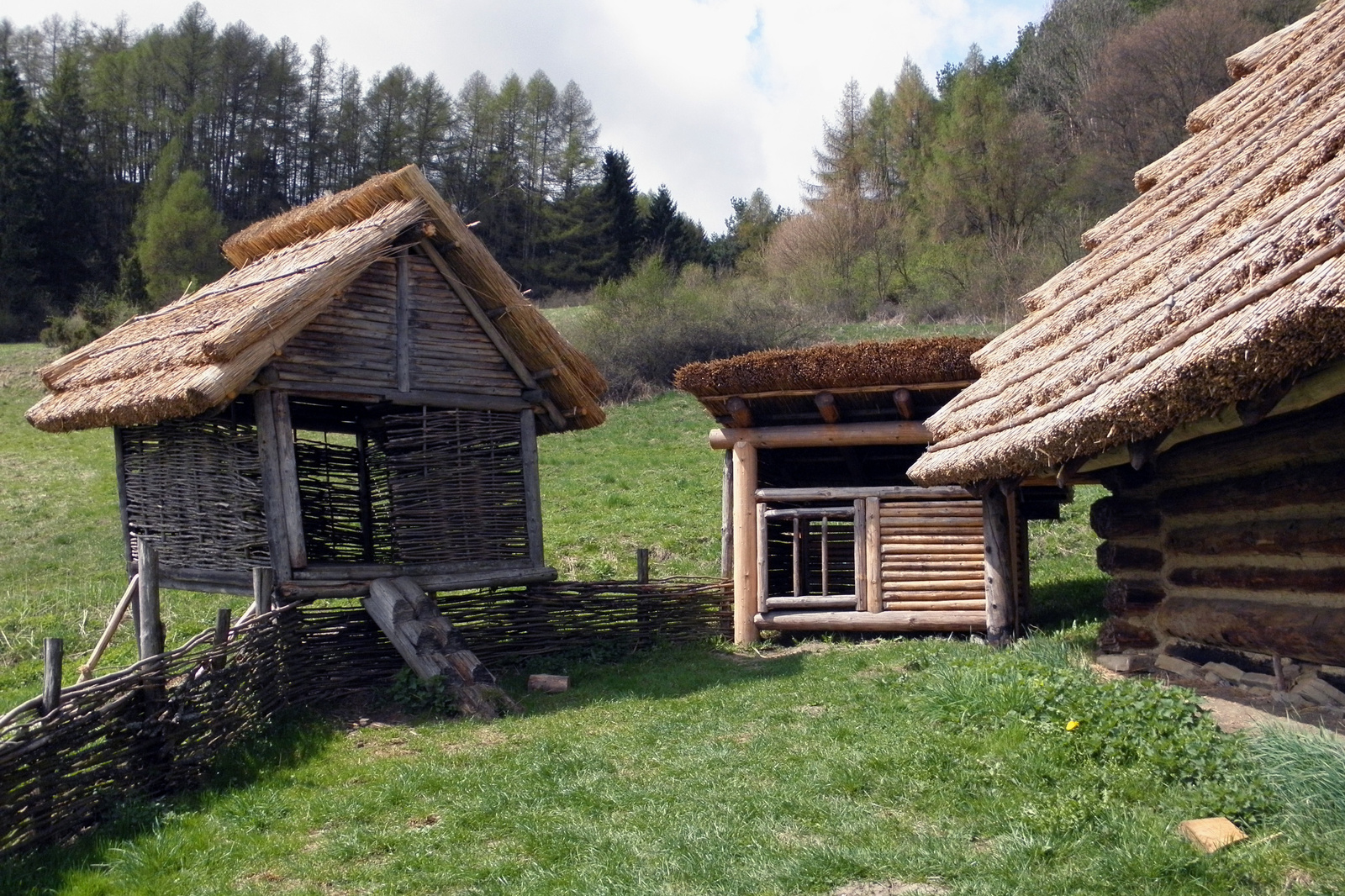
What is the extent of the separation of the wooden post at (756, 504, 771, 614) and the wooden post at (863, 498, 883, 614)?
103 centimetres

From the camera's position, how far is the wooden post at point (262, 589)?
812 centimetres

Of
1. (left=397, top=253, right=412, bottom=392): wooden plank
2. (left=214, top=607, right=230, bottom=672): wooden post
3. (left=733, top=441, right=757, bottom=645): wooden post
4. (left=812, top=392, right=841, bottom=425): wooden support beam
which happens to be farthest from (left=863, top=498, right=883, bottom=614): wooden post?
(left=214, top=607, right=230, bottom=672): wooden post

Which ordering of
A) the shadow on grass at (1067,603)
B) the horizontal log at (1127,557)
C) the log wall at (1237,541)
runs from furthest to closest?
the shadow on grass at (1067,603) → the horizontal log at (1127,557) → the log wall at (1237,541)

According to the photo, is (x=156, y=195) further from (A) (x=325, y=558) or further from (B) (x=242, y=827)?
(B) (x=242, y=827)

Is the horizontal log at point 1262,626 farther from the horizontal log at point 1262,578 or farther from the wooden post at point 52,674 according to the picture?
the wooden post at point 52,674

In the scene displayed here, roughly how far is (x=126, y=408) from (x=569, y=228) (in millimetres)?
42040

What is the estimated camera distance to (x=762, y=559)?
11.1 metres

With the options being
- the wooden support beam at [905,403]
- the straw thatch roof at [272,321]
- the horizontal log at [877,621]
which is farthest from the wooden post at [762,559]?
the straw thatch roof at [272,321]

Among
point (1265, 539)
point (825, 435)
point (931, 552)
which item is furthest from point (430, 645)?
point (1265, 539)

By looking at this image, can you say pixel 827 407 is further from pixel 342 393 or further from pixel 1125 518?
pixel 342 393

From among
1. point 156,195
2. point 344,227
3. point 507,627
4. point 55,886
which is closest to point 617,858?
point 55,886

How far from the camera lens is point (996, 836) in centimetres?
467

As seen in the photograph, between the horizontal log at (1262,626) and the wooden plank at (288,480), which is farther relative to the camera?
the wooden plank at (288,480)

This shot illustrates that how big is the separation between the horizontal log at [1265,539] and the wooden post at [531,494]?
17.9 feet
